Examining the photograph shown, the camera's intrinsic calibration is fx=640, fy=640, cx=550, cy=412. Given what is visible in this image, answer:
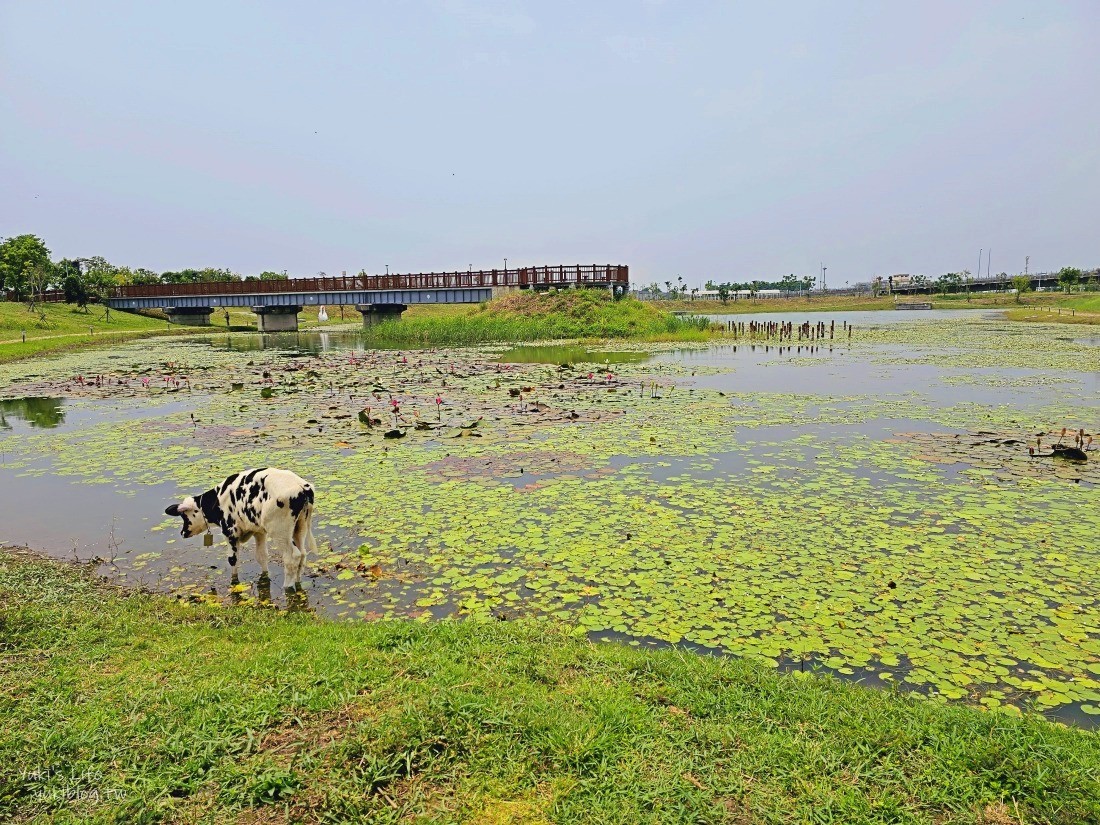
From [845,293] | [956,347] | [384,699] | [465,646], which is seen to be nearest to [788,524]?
[465,646]

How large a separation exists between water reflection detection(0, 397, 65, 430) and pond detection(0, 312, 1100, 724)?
143 millimetres

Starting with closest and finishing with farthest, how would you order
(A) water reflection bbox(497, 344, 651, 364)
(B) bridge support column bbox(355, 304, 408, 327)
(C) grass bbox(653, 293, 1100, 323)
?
(A) water reflection bbox(497, 344, 651, 364) < (B) bridge support column bbox(355, 304, 408, 327) < (C) grass bbox(653, 293, 1100, 323)

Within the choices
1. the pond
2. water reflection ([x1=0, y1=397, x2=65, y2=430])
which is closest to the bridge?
the pond

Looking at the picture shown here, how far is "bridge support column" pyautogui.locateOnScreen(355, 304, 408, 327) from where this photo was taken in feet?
209

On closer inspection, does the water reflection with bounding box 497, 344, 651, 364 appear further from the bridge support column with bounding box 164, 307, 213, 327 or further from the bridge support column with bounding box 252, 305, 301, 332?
the bridge support column with bounding box 164, 307, 213, 327

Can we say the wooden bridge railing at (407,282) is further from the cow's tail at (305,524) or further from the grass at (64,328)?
the cow's tail at (305,524)

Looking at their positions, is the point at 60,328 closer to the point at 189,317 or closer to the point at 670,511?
the point at 189,317

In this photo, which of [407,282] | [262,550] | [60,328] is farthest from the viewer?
[407,282]

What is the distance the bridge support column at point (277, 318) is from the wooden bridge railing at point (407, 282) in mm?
2533

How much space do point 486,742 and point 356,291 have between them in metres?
61.5

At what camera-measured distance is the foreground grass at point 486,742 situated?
11.0 ft

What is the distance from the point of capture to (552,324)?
45.5m

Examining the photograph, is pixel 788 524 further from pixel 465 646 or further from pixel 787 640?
pixel 465 646

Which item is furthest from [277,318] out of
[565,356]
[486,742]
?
[486,742]
